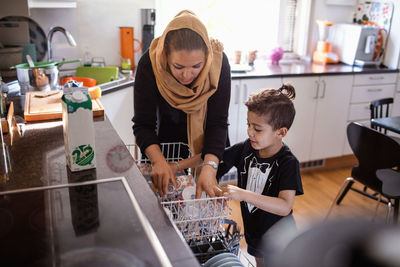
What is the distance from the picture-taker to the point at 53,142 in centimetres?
109

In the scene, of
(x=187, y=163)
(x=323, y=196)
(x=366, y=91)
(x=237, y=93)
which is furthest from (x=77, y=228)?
(x=366, y=91)

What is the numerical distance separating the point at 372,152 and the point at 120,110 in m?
1.50

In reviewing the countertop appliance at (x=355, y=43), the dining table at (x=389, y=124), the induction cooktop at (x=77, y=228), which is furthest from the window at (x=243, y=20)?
the induction cooktop at (x=77, y=228)

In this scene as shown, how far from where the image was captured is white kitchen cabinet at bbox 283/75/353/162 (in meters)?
3.03

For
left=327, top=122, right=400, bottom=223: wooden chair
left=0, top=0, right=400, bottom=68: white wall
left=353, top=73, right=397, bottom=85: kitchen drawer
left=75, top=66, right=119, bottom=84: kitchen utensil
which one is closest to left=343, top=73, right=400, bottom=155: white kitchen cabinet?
left=353, top=73, right=397, bottom=85: kitchen drawer

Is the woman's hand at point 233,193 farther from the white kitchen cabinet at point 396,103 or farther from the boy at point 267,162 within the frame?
the white kitchen cabinet at point 396,103

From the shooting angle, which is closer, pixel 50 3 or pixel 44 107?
pixel 44 107

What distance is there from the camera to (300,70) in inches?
121

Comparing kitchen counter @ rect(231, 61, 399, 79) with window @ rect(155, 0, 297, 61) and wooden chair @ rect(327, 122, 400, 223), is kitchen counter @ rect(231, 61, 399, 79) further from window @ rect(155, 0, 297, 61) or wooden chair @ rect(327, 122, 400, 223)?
wooden chair @ rect(327, 122, 400, 223)

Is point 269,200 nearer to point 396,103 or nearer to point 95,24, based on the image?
point 95,24

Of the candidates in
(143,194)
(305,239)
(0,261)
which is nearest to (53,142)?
(143,194)

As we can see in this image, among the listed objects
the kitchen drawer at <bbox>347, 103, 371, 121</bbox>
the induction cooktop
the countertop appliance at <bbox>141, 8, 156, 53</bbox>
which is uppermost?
the countertop appliance at <bbox>141, 8, 156, 53</bbox>

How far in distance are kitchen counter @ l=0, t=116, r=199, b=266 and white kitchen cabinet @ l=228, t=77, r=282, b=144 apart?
166 cm

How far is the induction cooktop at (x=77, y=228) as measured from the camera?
59 centimetres
